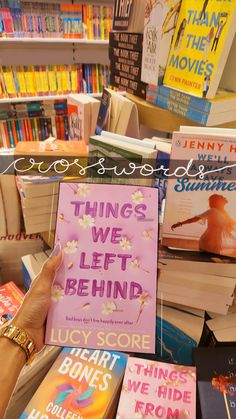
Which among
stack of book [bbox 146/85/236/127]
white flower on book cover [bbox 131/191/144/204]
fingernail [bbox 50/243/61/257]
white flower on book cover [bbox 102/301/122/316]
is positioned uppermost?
stack of book [bbox 146/85/236/127]

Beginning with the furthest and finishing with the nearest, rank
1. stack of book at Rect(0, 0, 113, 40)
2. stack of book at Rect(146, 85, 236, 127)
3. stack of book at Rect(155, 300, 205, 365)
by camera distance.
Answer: stack of book at Rect(0, 0, 113, 40) → stack of book at Rect(155, 300, 205, 365) → stack of book at Rect(146, 85, 236, 127)

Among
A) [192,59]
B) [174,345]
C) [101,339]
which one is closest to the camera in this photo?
[101,339]

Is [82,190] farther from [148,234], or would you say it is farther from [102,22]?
[102,22]

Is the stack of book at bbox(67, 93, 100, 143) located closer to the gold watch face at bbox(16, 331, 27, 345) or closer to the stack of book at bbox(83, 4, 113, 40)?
the gold watch face at bbox(16, 331, 27, 345)

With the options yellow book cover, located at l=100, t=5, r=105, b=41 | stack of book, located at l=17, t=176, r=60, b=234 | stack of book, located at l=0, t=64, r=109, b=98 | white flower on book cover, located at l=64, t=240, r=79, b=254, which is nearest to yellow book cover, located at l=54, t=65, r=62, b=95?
stack of book, located at l=0, t=64, r=109, b=98

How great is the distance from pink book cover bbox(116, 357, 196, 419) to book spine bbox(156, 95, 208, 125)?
2.32 feet

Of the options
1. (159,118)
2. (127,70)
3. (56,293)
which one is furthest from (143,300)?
(127,70)

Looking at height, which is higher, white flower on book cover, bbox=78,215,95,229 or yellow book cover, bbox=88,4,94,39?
yellow book cover, bbox=88,4,94,39

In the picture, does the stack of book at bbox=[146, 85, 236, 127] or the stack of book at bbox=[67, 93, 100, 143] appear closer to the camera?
the stack of book at bbox=[146, 85, 236, 127]

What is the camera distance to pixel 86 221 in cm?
74

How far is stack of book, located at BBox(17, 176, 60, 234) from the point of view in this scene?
0.96 meters

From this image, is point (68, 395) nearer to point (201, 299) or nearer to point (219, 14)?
point (201, 299)

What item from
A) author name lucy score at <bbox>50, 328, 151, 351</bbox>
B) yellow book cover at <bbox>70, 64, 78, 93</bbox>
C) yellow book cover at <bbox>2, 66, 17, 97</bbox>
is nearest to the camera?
author name lucy score at <bbox>50, 328, 151, 351</bbox>

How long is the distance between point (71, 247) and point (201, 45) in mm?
680
